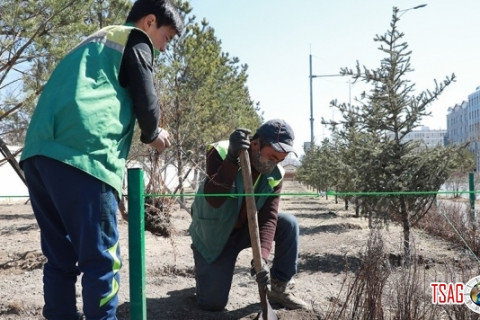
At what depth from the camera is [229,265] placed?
10.1 feet

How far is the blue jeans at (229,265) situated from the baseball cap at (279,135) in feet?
1.97

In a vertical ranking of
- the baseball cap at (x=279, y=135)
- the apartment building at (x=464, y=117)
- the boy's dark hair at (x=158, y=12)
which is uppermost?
the apartment building at (x=464, y=117)

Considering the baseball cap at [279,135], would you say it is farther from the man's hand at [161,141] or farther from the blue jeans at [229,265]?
the man's hand at [161,141]

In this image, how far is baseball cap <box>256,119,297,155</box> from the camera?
2787 mm

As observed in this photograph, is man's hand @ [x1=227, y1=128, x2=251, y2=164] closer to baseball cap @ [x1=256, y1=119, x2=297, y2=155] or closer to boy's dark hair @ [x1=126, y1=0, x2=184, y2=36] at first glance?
baseball cap @ [x1=256, y1=119, x2=297, y2=155]

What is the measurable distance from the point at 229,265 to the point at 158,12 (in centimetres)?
164

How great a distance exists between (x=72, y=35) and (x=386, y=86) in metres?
3.07

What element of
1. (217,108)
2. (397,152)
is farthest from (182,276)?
(217,108)

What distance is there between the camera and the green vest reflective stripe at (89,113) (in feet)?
5.67

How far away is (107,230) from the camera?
1.76 metres

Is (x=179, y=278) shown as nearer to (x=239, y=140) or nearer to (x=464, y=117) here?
(x=239, y=140)

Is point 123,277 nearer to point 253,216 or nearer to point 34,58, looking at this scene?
point 253,216

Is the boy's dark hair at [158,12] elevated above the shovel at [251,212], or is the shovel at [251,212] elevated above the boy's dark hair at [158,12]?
the boy's dark hair at [158,12]

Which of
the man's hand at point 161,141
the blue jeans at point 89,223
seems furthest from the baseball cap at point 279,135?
the blue jeans at point 89,223
